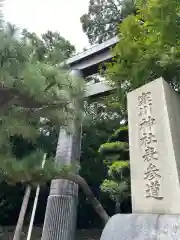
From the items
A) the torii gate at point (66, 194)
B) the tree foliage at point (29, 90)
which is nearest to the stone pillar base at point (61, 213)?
the torii gate at point (66, 194)

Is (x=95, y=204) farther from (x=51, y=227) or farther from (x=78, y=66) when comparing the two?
(x=78, y=66)

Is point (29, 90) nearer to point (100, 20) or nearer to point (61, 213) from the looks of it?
point (61, 213)

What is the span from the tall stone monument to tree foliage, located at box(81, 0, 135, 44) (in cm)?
632

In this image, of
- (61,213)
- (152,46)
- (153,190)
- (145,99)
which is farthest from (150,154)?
(61,213)

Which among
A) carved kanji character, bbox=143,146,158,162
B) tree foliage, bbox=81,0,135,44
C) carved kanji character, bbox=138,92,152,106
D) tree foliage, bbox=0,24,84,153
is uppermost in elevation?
tree foliage, bbox=81,0,135,44

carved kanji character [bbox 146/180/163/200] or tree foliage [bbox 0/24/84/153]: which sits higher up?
tree foliage [bbox 0/24/84/153]

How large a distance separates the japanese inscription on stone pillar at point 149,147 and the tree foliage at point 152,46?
0.45m

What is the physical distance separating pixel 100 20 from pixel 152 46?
631 cm

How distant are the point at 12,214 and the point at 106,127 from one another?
12.7 feet

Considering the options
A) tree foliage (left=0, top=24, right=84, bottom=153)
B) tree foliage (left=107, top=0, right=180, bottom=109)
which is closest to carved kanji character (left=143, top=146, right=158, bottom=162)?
tree foliage (left=107, top=0, right=180, bottom=109)

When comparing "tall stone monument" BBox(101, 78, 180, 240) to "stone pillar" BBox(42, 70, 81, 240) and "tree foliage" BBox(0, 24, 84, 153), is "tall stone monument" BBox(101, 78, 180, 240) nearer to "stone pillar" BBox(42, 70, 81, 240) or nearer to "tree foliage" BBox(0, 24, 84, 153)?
"tree foliage" BBox(0, 24, 84, 153)

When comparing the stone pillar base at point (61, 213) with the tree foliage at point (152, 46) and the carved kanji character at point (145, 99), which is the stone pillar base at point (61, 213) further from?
the carved kanji character at point (145, 99)

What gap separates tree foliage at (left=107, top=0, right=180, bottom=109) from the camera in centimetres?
243

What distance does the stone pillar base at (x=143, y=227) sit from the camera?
4.94 ft
